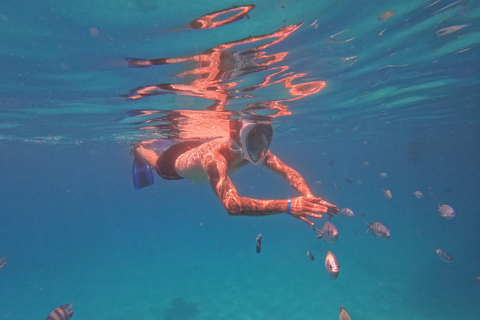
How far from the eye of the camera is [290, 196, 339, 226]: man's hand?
273cm

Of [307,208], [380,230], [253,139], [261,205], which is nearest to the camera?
[307,208]

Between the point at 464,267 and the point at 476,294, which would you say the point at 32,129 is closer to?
the point at 476,294

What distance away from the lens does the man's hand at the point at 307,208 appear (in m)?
2.73

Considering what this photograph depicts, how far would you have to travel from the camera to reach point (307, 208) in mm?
2785

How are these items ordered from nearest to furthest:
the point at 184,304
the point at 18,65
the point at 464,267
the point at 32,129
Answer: the point at 18,65, the point at 184,304, the point at 32,129, the point at 464,267

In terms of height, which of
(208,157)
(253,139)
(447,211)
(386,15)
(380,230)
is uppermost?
(386,15)

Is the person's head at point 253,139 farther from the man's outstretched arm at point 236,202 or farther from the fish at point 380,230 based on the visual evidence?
the fish at point 380,230

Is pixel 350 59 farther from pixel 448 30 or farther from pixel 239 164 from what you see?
pixel 239 164

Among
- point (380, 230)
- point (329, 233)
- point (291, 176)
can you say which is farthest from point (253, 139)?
point (380, 230)

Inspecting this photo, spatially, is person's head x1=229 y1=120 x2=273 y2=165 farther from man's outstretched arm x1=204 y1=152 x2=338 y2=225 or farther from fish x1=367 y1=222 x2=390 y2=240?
fish x1=367 y1=222 x2=390 y2=240

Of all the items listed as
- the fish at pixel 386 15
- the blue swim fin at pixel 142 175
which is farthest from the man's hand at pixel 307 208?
the blue swim fin at pixel 142 175

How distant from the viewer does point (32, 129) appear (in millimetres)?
17984

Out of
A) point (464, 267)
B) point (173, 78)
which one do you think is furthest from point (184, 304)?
point (464, 267)

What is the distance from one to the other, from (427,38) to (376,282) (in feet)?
55.4
